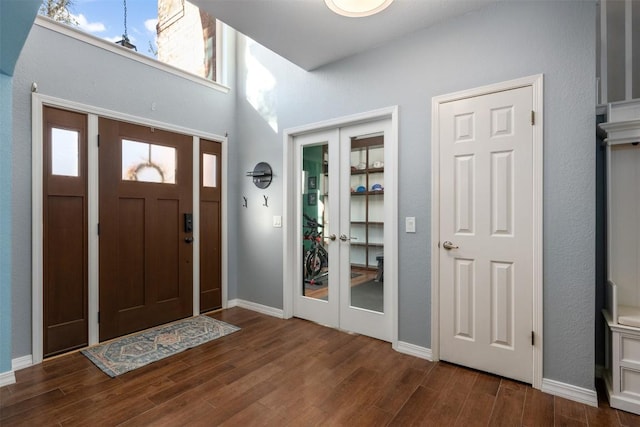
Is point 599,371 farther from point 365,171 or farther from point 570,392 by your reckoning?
point 365,171

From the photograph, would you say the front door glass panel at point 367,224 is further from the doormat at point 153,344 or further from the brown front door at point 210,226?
the brown front door at point 210,226

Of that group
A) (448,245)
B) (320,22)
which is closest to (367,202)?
(448,245)

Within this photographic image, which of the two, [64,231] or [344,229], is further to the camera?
[344,229]

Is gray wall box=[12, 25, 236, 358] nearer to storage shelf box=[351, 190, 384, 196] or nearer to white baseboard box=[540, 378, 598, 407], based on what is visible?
storage shelf box=[351, 190, 384, 196]

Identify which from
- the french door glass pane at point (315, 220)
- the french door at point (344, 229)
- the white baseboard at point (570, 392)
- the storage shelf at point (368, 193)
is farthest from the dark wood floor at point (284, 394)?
the storage shelf at point (368, 193)

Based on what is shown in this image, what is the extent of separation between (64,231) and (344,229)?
2574 mm

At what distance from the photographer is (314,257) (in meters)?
3.54

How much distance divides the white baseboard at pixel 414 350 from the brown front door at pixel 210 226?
2.32 m

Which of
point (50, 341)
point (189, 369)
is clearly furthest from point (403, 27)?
point (50, 341)

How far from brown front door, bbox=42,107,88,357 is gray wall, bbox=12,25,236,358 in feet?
0.40

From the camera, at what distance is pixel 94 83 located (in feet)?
9.45

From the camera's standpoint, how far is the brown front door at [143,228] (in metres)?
2.98

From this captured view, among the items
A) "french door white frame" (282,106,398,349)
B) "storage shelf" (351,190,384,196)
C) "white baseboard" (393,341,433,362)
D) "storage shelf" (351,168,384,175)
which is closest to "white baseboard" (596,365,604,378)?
"white baseboard" (393,341,433,362)

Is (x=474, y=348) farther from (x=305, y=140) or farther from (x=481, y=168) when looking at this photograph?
Answer: (x=305, y=140)
